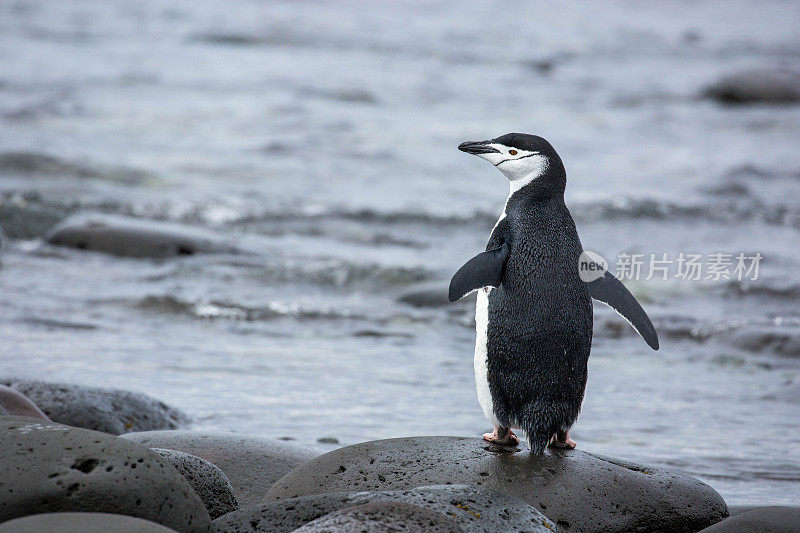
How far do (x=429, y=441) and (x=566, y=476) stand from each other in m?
0.51

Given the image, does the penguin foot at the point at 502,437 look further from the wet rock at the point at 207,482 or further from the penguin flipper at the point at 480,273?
the wet rock at the point at 207,482

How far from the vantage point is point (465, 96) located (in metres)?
19.4

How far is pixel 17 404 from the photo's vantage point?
444 centimetres

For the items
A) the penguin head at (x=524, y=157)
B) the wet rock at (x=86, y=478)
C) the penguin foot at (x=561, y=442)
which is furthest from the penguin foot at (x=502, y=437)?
the wet rock at (x=86, y=478)

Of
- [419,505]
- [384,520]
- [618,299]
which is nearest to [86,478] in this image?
[384,520]

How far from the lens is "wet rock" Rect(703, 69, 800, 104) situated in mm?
19453

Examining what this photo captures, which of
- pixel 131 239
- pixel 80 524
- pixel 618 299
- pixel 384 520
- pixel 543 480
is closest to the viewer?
pixel 80 524

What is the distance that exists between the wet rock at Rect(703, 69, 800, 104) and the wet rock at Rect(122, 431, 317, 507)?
17106 millimetres

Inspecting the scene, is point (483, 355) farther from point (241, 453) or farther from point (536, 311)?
point (241, 453)

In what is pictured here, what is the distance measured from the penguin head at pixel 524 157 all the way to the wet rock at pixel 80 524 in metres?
1.85

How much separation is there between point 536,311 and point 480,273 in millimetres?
233

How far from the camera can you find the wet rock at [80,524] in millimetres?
2559

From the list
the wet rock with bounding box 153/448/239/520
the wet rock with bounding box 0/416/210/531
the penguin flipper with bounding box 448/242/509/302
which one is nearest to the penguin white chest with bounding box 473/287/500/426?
the penguin flipper with bounding box 448/242/509/302

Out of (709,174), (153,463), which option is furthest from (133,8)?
(153,463)
